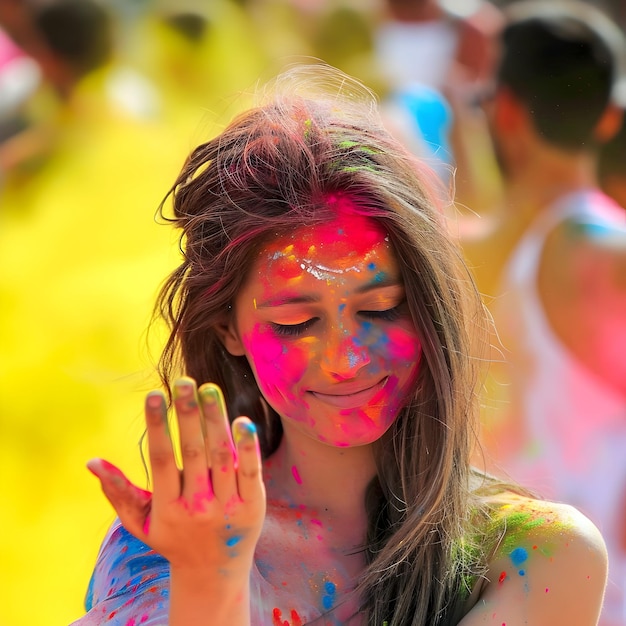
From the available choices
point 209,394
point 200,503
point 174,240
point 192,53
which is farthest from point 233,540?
point 192,53

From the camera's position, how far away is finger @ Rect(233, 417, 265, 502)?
97cm

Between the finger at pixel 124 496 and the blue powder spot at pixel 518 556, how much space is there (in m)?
0.54

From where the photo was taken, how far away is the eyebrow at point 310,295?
51.8 inches

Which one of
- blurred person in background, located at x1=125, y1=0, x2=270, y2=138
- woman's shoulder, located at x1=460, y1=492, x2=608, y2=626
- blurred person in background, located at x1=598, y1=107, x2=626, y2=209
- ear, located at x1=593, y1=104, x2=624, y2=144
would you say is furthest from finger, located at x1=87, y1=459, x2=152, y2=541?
blurred person in background, located at x1=125, y1=0, x2=270, y2=138

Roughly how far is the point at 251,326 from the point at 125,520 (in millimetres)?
412

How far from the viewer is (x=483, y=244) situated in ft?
10.1

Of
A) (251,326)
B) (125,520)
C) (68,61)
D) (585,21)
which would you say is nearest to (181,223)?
(251,326)

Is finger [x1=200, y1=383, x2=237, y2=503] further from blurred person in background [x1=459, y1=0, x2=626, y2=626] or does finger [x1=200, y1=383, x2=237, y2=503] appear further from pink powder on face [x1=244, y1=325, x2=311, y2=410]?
blurred person in background [x1=459, y1=0, x2=626, y2=626]

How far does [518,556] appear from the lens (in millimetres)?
1336

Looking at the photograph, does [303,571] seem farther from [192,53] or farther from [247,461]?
[192,53]

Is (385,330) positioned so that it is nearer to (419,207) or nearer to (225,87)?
(419,207)

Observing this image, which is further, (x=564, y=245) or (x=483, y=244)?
(x=483, y=244)

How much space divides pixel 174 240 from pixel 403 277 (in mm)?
1324

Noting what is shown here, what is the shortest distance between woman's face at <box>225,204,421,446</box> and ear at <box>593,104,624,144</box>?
70.5 inches
